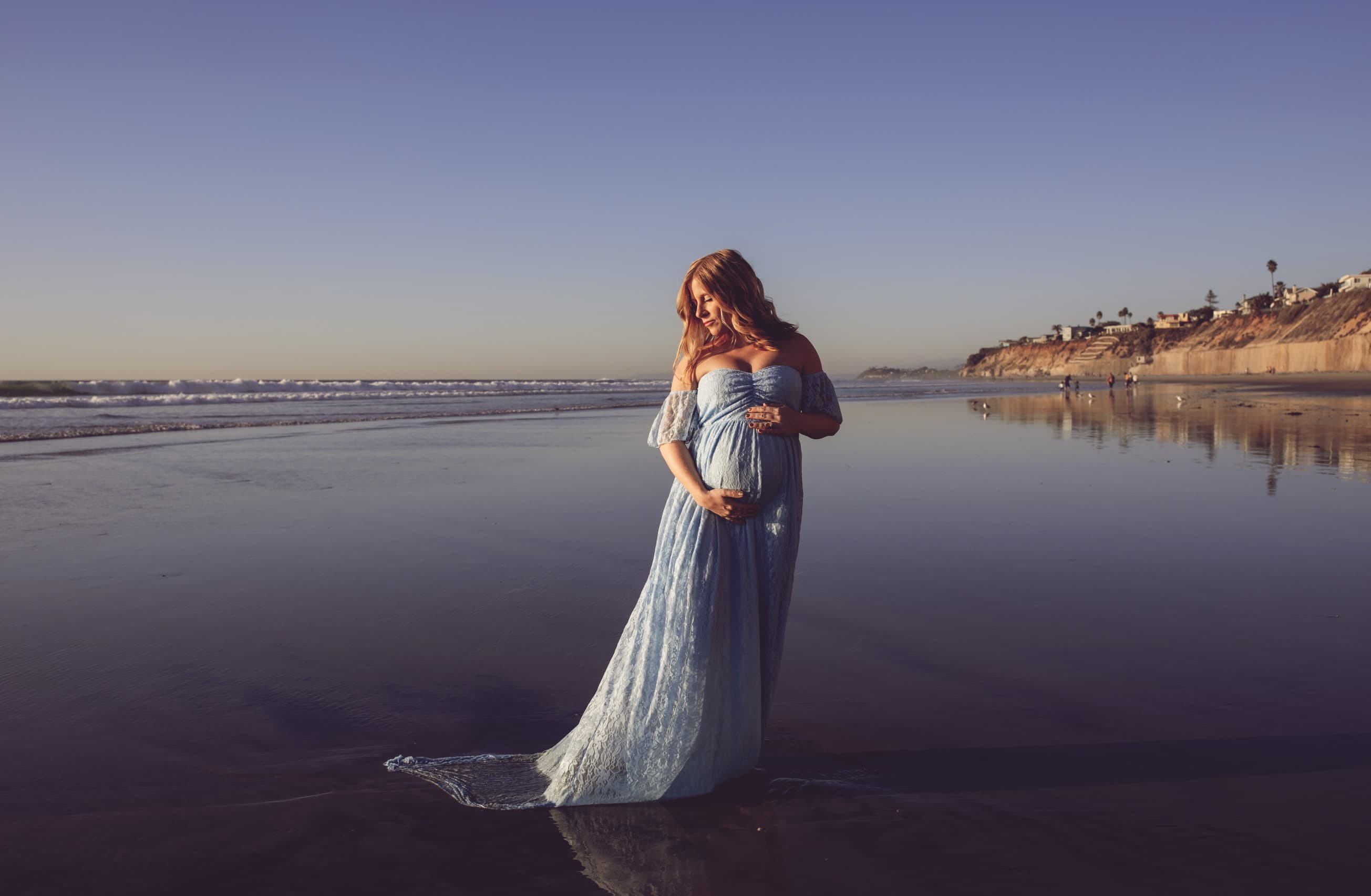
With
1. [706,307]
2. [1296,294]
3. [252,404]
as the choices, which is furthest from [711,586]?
[1296,294]

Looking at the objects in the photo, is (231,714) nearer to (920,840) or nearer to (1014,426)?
(920,840)

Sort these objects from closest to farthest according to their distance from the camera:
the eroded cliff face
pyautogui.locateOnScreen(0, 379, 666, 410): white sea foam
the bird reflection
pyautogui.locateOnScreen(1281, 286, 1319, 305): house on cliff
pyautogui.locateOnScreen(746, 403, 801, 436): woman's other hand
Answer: pyautogui.locateOnScreen(746, 403, 801, 436): woman's other hand → the bird reflection → pyautogui.locateOnScreen(0, 379, 666, 410): white sea foam → the eroded cliff face → pyautogui.locateOnScreen(1281, 286, 1319, 305): house on cliff

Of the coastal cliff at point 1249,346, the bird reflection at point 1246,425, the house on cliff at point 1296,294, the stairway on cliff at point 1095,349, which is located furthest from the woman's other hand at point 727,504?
the stairway on cliff at point 1095,349

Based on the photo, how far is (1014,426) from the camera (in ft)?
64.7

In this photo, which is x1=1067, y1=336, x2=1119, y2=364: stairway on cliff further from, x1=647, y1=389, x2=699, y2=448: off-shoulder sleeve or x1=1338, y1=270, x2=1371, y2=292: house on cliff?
x1=647, y1=389, x2=699, y2=448: off-shoulder sleeve

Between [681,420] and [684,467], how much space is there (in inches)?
7.2

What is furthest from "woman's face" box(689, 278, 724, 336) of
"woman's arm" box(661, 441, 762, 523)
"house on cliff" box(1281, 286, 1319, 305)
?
"house on cliff" box(1281, 286, 1319, 305)

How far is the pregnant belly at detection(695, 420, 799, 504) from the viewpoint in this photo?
285cm

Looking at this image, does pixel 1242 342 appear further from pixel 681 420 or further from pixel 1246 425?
pixel 681 420

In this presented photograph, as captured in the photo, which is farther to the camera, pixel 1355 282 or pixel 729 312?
pixel 1355 282

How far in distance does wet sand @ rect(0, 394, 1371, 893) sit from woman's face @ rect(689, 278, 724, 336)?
67.1 inches

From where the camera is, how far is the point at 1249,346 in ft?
276

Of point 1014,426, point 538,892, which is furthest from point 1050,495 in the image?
point 1014,426

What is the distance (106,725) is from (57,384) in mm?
50898
